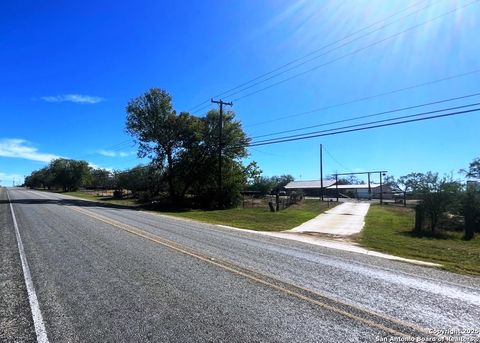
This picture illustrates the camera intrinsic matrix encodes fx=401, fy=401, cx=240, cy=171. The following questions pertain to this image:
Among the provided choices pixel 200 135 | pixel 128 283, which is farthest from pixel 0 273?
pixel 200 135

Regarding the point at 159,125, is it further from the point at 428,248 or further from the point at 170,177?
the point at 428,248

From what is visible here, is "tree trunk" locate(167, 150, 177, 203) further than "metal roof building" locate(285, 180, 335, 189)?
No

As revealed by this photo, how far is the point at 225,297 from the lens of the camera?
6.68 metres

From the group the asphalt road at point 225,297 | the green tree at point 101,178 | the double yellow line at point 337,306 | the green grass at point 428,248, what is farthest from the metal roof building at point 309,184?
the double yellow line at point 337,306

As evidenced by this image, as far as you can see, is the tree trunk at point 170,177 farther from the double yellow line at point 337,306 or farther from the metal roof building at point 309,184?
the metal roof building at point 309,184

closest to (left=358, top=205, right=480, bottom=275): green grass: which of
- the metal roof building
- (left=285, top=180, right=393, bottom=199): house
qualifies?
(left=285, top=180, right=393, bottom=199): house

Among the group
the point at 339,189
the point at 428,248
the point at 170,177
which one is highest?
the point at 339,189

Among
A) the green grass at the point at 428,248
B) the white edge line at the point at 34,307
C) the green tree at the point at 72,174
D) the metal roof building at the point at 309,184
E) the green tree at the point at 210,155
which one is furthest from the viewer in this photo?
the green tree at the point at 72,174

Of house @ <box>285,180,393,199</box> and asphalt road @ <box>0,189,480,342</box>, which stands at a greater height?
house @ <box>285,180,393,199</box>

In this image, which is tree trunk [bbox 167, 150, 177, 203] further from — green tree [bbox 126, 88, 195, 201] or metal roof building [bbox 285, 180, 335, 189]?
metal roof building [bbox 285, 180, 335, 189]

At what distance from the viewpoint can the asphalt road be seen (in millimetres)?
5164

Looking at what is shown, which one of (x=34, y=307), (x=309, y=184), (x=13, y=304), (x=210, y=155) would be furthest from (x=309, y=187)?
(x=34, y=307)

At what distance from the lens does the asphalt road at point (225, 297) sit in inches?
203

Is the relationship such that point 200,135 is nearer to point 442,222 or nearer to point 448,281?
point 442,222
